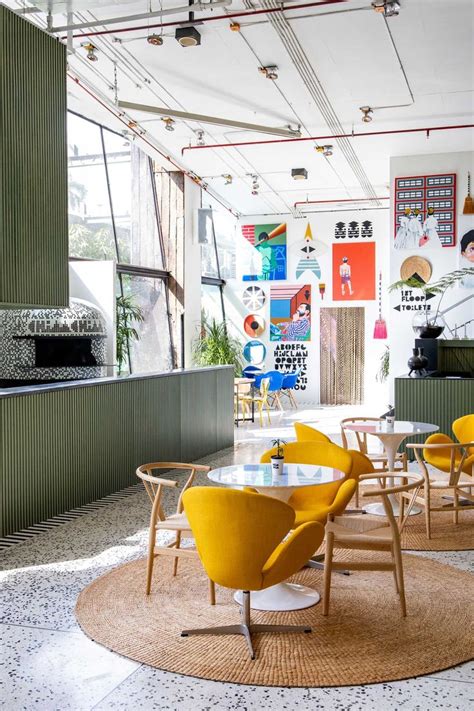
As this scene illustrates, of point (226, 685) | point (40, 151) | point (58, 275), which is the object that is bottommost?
point (226, 685)

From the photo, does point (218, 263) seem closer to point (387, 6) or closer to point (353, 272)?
point (353, 272)

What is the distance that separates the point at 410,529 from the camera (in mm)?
5914

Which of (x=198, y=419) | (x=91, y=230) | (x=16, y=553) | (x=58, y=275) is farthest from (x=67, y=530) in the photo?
(x=91, y=230)

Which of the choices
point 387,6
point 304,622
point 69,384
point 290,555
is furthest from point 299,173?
point 290,555

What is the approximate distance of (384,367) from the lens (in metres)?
15.5

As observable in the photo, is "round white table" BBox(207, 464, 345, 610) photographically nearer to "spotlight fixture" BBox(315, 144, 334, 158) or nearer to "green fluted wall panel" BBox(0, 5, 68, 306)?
"green fluted wall panel" BBox(0, 5, 68, 306)

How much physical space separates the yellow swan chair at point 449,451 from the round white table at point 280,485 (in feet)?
6.87

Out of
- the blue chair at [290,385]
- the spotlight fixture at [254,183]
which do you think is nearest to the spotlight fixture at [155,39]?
the spotlight fixture at [254,183]

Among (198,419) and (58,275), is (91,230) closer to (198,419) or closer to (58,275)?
(198,419)

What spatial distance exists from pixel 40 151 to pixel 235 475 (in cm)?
282

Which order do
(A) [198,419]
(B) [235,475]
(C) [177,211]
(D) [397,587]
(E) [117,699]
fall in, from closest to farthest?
(E) [117,699], (D) [397,587], (B) [235,475], (A) [198,419], (C) [177,211]

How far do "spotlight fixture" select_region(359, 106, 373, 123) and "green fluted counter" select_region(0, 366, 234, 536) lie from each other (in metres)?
3.98

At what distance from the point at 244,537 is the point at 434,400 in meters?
5.87

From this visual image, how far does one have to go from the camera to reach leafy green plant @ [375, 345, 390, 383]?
607 inches
